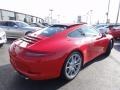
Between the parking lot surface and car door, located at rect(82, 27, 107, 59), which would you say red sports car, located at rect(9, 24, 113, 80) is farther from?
the parking lot surface

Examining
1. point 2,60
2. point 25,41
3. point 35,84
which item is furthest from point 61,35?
point 2,60

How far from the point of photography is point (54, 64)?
3.87 metres

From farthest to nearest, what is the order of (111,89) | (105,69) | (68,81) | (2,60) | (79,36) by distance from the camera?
(2,60), (105,69), (79,36), (68,81), (111,89)

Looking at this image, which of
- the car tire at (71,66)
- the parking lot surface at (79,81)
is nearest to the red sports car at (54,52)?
the car tire at (71,66)

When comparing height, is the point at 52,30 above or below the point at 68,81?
above

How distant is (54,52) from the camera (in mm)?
3904

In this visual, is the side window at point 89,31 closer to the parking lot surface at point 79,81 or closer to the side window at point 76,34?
the side window at point 76,34

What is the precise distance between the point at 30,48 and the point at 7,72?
4.74 feet

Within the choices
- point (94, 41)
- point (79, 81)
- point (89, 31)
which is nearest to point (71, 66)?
point (79, 81)

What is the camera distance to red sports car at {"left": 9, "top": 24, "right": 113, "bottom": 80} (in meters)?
3.81

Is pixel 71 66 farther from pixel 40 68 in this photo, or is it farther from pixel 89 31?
pixel 89 31

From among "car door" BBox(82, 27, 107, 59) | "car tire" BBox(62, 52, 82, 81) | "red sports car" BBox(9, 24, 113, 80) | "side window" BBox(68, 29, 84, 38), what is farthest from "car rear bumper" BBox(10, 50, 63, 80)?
"car door" BBox(82, 27, 107, 59)

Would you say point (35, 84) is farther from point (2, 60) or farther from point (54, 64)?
point (2, 60)

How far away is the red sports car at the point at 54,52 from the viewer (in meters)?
3.81
